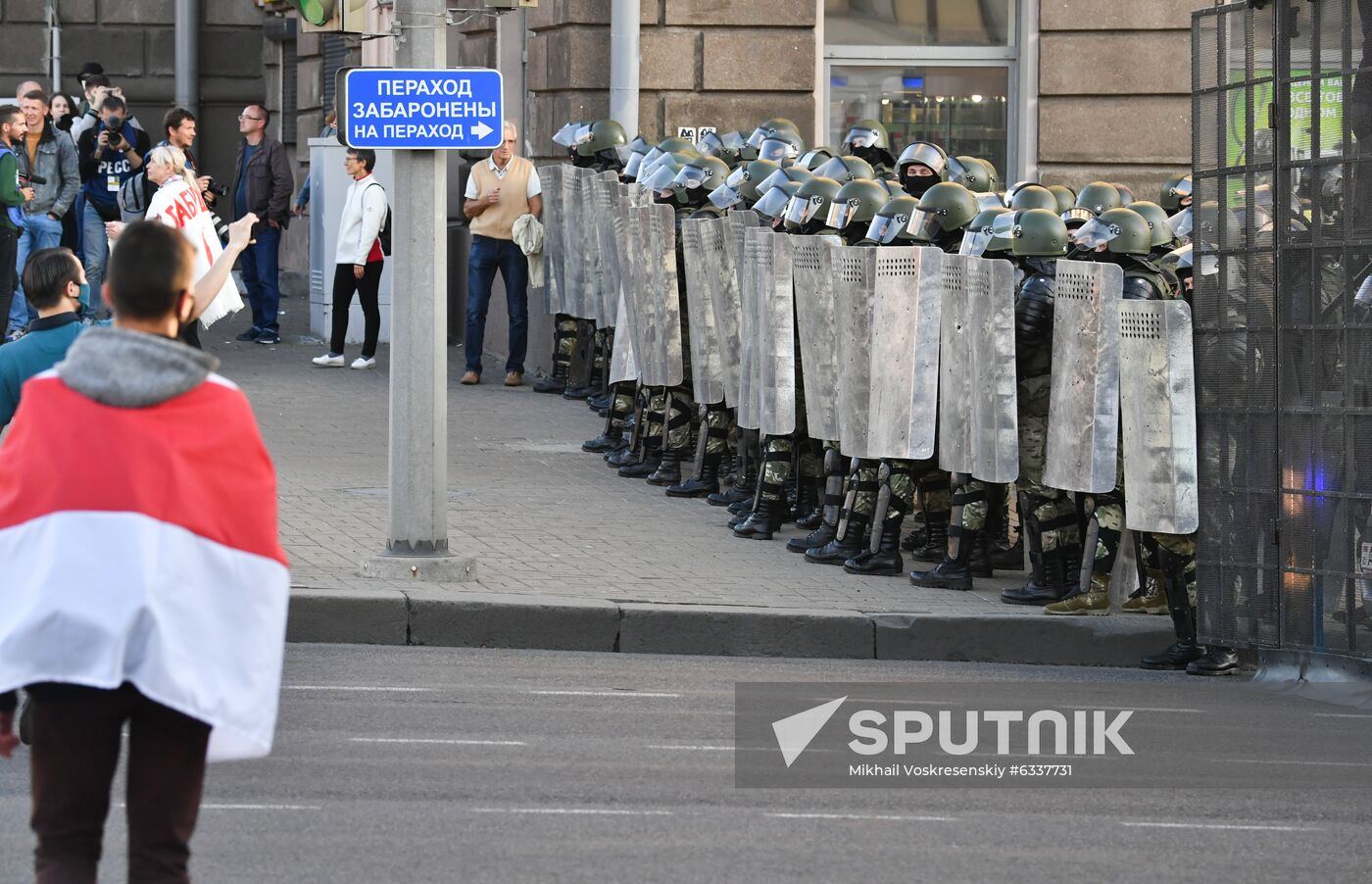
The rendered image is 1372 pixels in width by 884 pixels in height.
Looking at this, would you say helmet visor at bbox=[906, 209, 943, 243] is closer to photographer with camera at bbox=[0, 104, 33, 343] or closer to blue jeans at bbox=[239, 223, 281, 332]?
photographer with camera at bbox=[0, 104, 33, 343]

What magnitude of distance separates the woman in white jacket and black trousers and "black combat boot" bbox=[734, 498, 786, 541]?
733cm

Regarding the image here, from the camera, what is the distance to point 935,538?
1102 cm

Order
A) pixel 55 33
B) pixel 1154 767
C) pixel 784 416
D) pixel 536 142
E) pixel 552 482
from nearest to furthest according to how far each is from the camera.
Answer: pixel 1154 767 → pixel 784 416 → pixel 552 482 → pixel 536 142 → pixel 55 33

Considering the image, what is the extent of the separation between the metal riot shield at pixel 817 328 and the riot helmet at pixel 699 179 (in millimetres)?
2211

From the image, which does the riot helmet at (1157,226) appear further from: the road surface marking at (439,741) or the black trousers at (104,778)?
the black trousers at (104,778)

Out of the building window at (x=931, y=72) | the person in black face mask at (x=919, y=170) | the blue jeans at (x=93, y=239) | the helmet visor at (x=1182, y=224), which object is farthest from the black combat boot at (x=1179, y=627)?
the blue jeans at (x=93, y=239)

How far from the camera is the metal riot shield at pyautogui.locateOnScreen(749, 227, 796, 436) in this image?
11.3 meters

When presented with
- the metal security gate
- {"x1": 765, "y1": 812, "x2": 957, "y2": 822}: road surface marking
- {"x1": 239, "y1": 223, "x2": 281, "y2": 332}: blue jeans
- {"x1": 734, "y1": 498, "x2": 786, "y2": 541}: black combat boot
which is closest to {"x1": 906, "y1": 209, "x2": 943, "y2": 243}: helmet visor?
{"x1": 734, "y1": 498, "x2": 786, "y2": 541}: black combat boot

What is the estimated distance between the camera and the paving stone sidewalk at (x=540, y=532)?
31.5 ft

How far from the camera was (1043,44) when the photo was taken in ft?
60.5

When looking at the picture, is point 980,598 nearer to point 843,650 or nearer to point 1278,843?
point 843,650

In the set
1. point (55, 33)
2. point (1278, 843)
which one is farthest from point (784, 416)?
point (55, 33)

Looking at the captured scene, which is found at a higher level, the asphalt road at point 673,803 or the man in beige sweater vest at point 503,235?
the man in beige sweater vest at point 503,235

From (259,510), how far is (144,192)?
1399 centimetres
